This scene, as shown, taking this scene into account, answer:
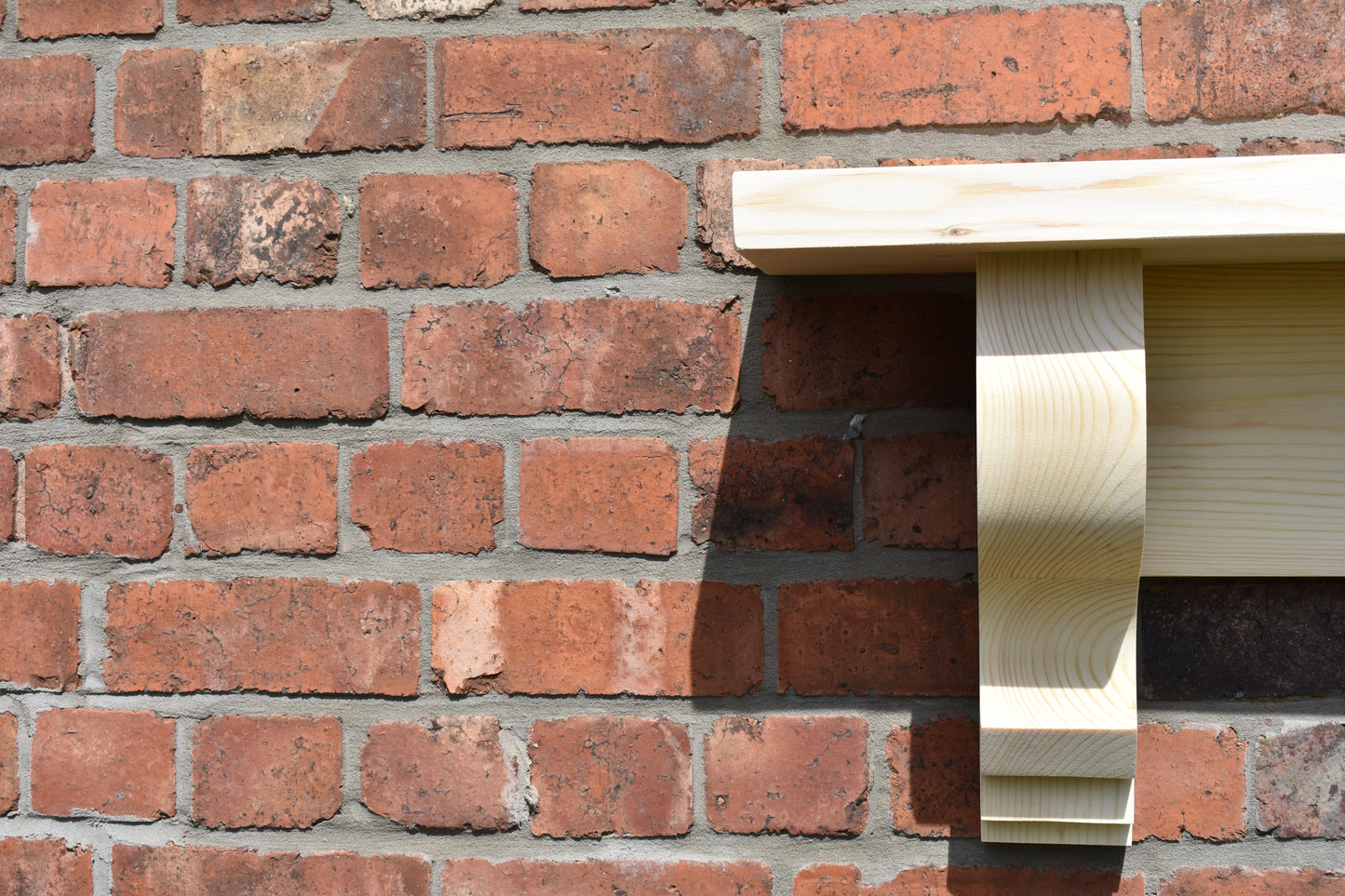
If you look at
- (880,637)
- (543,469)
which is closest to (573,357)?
(543,469)

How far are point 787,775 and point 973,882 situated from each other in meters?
0.15

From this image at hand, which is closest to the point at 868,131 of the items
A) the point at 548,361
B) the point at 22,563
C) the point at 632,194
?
the point at 632,194

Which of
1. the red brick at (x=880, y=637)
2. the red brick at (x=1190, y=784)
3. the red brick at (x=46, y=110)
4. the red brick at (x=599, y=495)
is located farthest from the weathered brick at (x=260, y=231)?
the red brick at (x=1190, y=784)

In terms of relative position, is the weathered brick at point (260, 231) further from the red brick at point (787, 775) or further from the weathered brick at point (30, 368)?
the red brick at point (787, 775)

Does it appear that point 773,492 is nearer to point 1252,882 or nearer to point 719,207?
point 719,207

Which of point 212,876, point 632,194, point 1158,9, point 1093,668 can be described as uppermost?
point 1158,9

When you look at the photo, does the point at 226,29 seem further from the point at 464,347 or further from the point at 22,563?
the point at 22,563

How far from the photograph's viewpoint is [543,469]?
0.71m

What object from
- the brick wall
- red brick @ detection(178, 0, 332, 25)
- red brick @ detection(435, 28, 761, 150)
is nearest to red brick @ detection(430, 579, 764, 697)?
the brick wall

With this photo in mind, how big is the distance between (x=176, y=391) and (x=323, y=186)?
193mm

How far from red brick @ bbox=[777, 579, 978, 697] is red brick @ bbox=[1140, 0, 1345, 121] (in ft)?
1.22

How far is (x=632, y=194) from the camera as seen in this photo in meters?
0.71

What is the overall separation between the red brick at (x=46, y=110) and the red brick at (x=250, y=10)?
0.09 meters

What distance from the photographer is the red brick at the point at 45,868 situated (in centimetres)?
74
